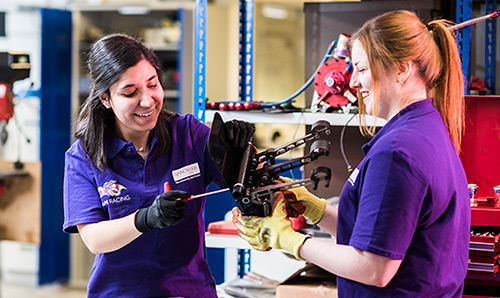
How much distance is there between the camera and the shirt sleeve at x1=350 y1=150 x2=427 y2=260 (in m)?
1.11

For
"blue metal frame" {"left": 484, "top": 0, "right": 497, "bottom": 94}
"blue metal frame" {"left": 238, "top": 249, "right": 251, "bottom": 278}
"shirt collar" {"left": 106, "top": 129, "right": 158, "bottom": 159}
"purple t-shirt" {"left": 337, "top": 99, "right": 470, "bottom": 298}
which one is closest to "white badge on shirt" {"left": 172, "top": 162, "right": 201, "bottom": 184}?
"shirt collar" {"left": 106, "top": 129, "right": 158, "bottom": 159}

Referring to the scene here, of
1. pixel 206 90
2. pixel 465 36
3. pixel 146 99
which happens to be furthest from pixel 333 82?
pixel 206 90

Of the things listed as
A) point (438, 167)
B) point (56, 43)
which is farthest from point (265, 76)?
point (438, 167)

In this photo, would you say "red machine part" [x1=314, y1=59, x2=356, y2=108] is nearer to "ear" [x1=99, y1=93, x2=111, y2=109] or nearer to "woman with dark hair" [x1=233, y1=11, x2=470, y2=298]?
"woman with dark hair" [x1=233, y1=11, x2=470, y2=298]

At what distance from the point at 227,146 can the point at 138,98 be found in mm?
318

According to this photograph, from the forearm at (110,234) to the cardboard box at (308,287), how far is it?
2.21 feet

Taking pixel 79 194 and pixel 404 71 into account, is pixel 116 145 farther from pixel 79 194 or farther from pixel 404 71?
pixel 404 71

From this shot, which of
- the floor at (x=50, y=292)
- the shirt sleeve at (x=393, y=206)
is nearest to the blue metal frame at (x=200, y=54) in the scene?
the shirt sleeve at (x=393, y=206)

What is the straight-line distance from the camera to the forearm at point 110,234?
1.49 meters

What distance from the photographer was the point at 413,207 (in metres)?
1.12

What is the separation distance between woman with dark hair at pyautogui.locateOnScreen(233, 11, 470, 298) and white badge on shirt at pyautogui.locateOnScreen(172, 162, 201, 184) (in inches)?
16.4

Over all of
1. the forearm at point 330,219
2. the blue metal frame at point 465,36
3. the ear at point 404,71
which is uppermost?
the blue metal frame at point 465,36

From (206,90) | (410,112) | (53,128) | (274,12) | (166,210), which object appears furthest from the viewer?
(274,12)

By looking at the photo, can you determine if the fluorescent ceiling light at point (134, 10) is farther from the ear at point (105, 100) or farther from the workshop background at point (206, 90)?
the ear at point (105, 100)
